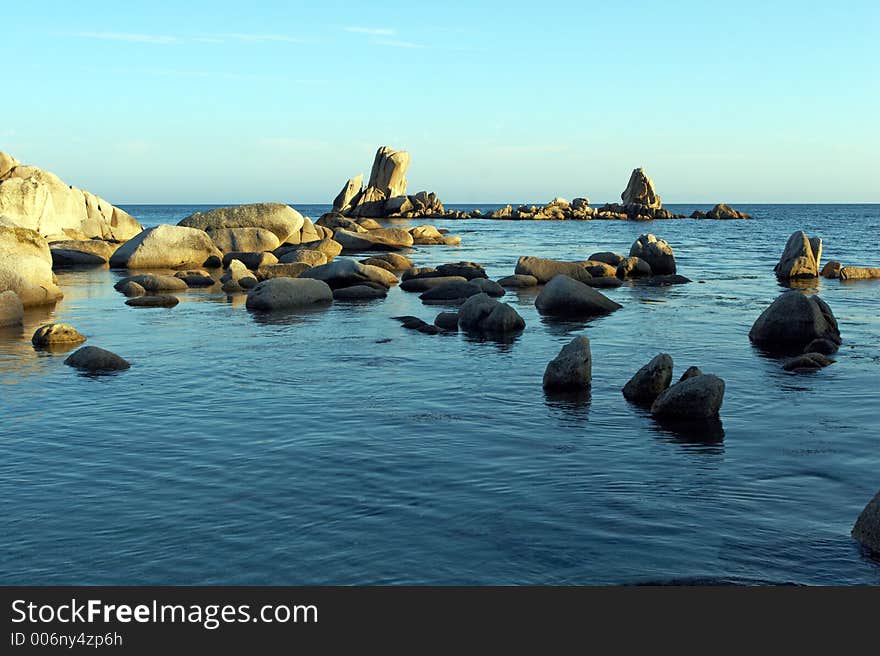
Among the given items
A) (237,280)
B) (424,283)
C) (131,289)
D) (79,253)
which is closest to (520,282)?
(424,283)

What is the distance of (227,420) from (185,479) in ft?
9.19

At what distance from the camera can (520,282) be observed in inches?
A: 1206

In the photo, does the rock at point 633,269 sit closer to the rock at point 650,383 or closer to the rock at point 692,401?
the rock at point 650,383

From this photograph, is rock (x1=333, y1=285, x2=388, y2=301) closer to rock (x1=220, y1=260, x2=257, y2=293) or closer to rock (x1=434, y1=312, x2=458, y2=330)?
rock (x1=220, y1=260, x2=257, y2=293)

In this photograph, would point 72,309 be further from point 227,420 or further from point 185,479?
point 185,479

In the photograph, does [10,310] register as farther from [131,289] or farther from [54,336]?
[131,289]

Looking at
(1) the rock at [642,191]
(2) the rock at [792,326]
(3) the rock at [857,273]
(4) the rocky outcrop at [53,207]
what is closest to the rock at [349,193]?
(1) the rock at [642,191]

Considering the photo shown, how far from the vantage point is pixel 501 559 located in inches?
297

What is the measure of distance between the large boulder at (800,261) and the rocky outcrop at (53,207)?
94.3ft

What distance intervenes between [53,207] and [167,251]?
968cm

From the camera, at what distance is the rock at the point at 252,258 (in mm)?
37500

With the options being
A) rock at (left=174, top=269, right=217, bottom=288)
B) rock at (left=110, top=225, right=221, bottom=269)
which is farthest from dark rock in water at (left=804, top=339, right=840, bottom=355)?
rock at (left=110, top=225, right=221, bottom=269)
